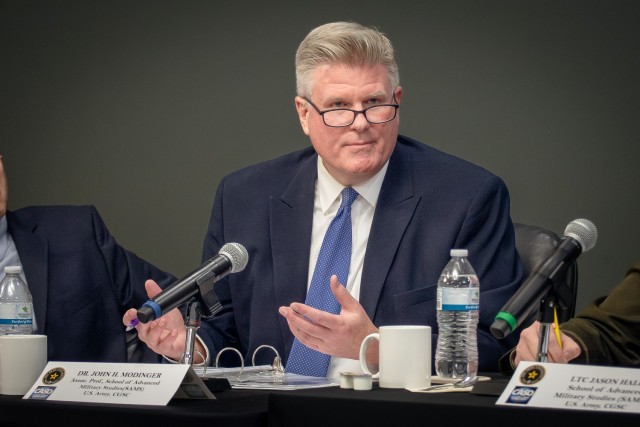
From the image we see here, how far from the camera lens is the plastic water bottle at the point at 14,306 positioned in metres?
2.25

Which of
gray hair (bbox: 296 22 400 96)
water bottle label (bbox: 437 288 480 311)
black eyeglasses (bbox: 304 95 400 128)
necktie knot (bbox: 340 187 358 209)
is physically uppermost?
gray hair (bbox: 296 22 400 96)

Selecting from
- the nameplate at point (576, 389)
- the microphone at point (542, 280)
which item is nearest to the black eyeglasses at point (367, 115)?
the microphone at point (542, 280)

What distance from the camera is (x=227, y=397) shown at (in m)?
1.78

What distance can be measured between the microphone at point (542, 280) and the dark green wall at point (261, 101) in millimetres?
2282

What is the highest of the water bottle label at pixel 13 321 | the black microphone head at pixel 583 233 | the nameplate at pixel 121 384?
the black microphone head at pixel 583 233

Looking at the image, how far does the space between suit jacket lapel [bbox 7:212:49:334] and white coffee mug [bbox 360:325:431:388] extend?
1.43m

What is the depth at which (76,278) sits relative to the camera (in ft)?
9.96

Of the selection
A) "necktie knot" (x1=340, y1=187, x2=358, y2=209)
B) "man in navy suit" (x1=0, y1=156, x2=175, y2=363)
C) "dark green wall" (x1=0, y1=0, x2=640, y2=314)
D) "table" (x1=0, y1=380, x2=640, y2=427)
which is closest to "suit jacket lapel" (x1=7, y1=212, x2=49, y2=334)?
"man in navy suit" (x1=0, y1=156, x2=175, y2=363)

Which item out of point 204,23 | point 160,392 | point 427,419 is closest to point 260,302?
point 160,392

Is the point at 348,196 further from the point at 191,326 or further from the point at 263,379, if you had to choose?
the point at 191,326

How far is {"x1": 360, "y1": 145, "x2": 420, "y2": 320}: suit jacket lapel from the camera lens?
2588 mm

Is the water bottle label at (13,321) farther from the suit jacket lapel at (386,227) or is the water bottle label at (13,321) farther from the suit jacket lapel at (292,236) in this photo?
the suit jacket lapel at (386,227)

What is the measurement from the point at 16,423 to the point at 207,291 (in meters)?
0.42

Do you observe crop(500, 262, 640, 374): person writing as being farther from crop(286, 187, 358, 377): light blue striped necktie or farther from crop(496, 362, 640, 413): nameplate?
crop(286, 187, 358, 377): light blue striped necktie
